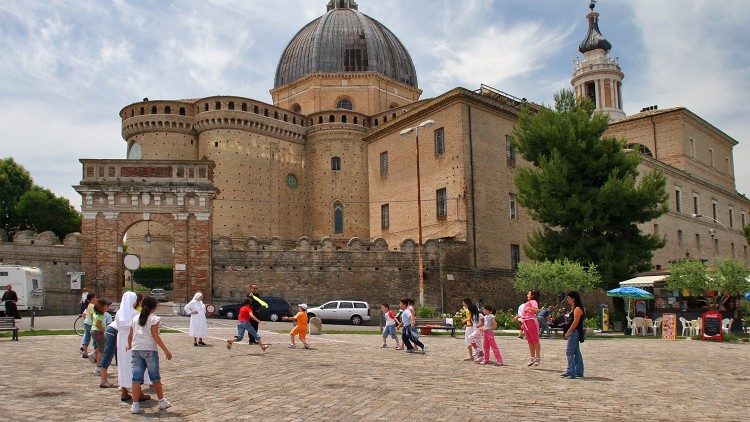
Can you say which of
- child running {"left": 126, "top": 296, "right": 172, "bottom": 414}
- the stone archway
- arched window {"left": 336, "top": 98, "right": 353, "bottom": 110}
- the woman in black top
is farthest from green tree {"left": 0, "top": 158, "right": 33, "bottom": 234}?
the woman in black top

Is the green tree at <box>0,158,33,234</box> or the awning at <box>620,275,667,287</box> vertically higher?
the green tree at <box>0,158,33,234</box>

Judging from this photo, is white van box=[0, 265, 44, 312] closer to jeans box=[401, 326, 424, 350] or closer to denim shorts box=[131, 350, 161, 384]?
jeans box=[401, 326, 424, 350]

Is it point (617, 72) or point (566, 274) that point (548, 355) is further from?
point (617, 72)

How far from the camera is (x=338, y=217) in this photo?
51094 mm

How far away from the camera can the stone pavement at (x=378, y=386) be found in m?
9.07

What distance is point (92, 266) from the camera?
32.9 m

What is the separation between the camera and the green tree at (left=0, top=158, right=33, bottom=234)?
53.0 m

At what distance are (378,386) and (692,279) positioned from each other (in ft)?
61.9

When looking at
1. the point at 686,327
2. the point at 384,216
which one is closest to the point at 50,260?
the point at 384,216

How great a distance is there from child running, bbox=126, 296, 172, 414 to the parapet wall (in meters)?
25.7

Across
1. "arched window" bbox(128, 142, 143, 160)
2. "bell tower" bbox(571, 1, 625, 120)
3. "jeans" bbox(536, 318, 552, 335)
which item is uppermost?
"bell tower" bbox(571, 1, 625, 120)

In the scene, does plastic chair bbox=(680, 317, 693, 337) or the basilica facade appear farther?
the basilica facade

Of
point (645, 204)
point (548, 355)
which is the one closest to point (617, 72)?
point (645, 204)

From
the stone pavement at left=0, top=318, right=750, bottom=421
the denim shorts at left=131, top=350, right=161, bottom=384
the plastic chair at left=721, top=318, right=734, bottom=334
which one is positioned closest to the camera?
the stone pavement at left=0, top=318, right=750, bottom=421
